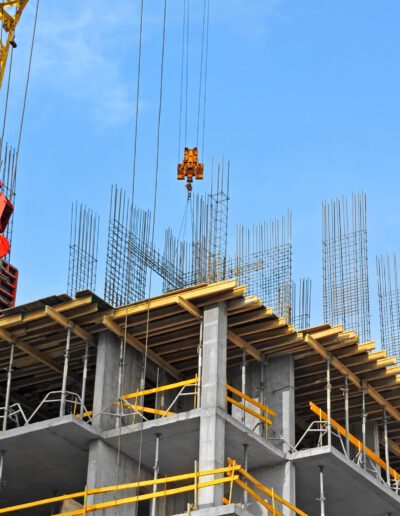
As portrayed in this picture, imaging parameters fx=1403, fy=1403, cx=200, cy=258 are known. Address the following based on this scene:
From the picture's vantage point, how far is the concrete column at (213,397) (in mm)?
42094

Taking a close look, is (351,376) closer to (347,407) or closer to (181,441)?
(347,407)

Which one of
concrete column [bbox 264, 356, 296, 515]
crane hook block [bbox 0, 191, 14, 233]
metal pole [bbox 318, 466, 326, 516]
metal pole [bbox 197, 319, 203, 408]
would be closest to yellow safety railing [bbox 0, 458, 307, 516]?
metal pole [bbox 318, 466, 326, 516]

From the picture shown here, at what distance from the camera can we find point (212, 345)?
4428 cm

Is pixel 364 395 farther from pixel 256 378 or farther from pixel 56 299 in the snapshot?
pixel 56 299

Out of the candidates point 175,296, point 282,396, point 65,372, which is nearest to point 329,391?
point 282,396

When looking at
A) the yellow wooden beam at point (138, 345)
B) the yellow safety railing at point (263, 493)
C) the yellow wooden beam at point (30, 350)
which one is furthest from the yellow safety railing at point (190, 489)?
the yellow wooden beam at point (30, 350)

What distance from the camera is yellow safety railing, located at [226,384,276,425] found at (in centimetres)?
4447

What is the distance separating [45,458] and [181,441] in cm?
476

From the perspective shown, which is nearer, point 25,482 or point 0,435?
point 0,435

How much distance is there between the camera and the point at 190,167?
2130 inches

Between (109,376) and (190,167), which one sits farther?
(190,167)

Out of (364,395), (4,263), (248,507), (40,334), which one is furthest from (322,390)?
(4,263)

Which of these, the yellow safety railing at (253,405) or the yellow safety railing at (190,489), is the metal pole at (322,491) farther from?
the yellow safety railing at (253,405)

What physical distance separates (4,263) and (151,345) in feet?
51.8
